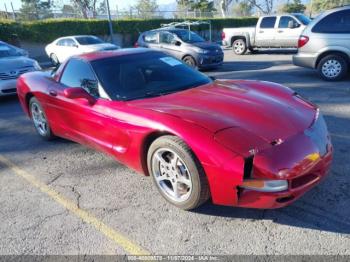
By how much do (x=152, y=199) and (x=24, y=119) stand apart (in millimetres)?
4347

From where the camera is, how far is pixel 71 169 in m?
4.16

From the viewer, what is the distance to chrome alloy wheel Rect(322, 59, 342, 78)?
7864 mm

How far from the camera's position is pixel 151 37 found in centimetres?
1288

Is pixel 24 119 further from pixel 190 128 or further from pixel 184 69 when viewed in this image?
pixel 190 128

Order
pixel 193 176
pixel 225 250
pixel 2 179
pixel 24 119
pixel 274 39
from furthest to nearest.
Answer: pixel 274 39 < pixel 24 119 < pixel 2 179 < pixel 193 176 < pixel 225 250

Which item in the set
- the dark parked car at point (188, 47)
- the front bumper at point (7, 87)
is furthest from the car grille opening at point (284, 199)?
the dark parked car at point (188, 47)

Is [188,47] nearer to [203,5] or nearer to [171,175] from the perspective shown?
[171,175]

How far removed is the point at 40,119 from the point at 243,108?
343cm

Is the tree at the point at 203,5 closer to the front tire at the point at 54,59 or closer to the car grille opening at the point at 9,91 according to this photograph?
the front tire at the point at 54,59

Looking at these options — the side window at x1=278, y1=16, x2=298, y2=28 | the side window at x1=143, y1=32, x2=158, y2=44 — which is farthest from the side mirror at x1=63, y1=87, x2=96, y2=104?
the side window at x1=278, y1=16, x2=298, y2=28

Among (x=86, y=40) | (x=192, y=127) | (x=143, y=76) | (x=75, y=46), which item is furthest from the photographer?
(x=86, y=40)

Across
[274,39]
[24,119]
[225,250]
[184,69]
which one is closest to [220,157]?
[225,250]

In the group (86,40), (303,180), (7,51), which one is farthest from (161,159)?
(86,40)

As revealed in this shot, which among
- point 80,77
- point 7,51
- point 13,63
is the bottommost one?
point 13,63
